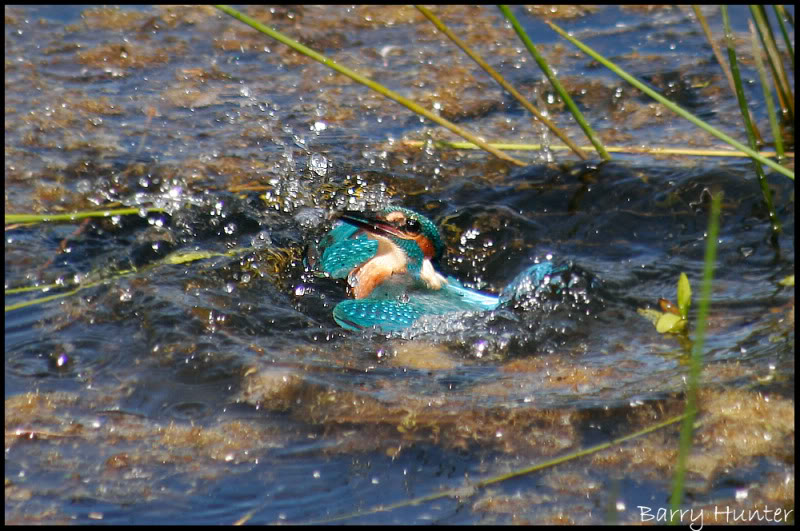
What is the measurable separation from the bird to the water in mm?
93

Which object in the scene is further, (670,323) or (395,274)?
(395,274)

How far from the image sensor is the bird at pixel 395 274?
3.48 metres

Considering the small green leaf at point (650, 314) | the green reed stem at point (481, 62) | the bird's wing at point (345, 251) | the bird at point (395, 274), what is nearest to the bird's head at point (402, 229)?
the bird at point (395, 274)

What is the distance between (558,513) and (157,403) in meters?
1.30

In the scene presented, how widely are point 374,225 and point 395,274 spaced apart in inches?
8.8

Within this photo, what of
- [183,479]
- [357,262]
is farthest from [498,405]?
[357,262]

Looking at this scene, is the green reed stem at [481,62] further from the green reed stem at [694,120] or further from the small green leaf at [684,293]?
the small green leaf at [684,293]

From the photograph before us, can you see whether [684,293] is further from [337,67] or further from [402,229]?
[337,67]

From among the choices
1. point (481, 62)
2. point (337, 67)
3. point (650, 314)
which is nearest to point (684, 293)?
point (650, 314)

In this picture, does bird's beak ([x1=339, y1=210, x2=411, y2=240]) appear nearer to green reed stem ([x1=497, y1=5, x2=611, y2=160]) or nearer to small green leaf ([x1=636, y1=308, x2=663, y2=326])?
green reed stem ([x1=497, y1=5, x2=611, y2=160])

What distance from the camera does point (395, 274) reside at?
12.5 ft

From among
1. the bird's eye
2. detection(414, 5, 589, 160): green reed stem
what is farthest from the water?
detection(414, 5, 589, 160): green reed stem

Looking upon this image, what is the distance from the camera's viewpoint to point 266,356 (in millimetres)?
3156

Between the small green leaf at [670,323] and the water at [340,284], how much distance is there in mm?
62
